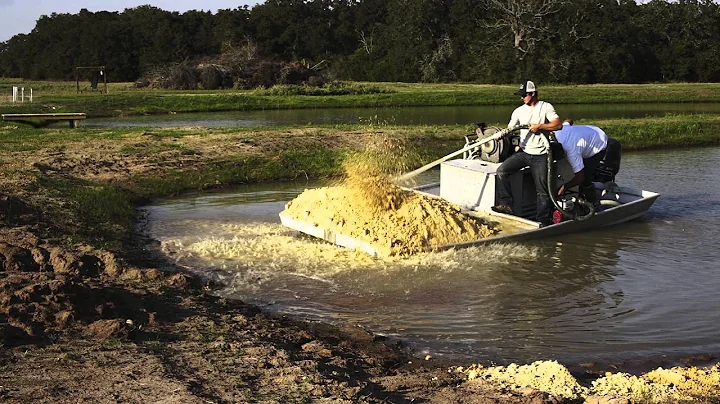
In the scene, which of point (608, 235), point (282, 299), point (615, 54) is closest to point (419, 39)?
point (615, 54)

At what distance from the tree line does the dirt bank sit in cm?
4428

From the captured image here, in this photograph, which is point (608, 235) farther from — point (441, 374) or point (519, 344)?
point (441, 374)

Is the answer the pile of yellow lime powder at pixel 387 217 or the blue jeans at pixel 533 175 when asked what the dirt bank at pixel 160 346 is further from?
the blue jeans at pixel 533 175

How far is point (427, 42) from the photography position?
63562 mm

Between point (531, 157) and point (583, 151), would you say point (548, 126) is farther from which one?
Result: point (583, 151)

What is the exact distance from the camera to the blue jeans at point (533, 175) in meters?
12.5

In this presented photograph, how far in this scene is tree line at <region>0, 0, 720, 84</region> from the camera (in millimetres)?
58656

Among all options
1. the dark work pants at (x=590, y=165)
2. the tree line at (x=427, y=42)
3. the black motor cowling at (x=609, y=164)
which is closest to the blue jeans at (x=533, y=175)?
the dark work pants at (x=590, y=165)

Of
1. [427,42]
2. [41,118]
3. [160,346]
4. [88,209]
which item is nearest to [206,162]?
[88,209]

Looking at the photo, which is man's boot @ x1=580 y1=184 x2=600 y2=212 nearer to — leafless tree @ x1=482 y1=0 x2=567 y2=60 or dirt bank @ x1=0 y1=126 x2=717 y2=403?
dirt bank @ x1=0 y1=126 x2=717 y2=403

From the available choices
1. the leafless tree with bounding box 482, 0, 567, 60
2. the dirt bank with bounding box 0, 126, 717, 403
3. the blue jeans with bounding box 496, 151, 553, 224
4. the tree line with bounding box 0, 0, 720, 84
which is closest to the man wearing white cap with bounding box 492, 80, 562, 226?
the blue jeans with bounding box 496, 151, 553, 224

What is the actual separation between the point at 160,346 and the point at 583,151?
352 inches

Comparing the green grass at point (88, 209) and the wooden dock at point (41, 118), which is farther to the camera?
the wooden dock at point (41, 118)

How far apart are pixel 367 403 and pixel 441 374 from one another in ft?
4.08
